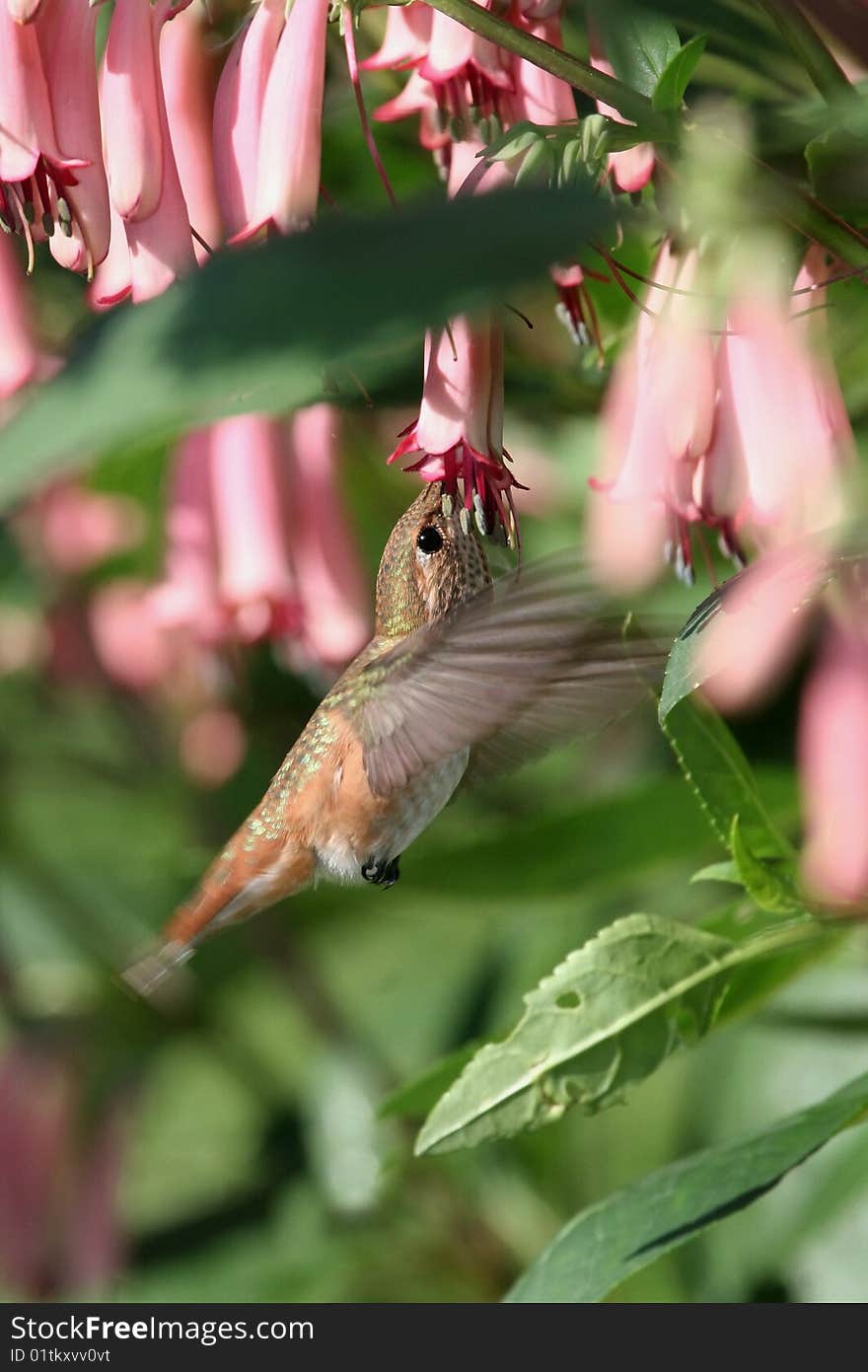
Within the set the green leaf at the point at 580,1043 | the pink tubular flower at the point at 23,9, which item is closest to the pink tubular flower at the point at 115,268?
the pink tubular flower at the point at 23,9

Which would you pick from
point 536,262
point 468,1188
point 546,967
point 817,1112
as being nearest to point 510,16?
point 536,262

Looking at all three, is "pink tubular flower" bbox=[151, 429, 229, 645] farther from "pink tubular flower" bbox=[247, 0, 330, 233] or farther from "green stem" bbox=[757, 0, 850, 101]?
"green stem" bbox=[757, 0, 850, 101]

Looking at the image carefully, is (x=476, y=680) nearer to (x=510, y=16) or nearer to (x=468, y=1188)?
(x=510, y=16)

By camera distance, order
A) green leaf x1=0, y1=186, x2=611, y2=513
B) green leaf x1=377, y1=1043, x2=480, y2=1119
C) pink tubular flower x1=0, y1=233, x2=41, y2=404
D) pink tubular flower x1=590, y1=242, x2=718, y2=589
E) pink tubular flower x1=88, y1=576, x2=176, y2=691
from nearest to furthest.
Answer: green leaf x1=0, y1=186, x2=611, y2=513 → pink tubular flower x1=590, y1=242, x2=718, y2=589 → green leaf x1=377, y1=1043, x2=480, y2=1119 → pink tubular flower x1=0, y1=233, x2=41, y2=404 → pink tubular flower x1=88, y1=576, x2=176, y2=691

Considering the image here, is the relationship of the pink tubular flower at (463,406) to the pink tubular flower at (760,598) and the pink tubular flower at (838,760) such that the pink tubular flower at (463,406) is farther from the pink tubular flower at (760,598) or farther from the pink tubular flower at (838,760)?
the pink tubular flower at (838,760)

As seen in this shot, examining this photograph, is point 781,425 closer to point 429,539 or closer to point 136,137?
point 429,539

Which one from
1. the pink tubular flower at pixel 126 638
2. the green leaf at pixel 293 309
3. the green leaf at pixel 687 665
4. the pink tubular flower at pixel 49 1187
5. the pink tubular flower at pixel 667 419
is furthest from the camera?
the pink tubular flower at pixel 126 638

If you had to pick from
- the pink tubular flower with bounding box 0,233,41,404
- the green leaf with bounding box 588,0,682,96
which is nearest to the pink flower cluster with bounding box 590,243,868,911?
the green leaf with bounding box 588,0,682,96
